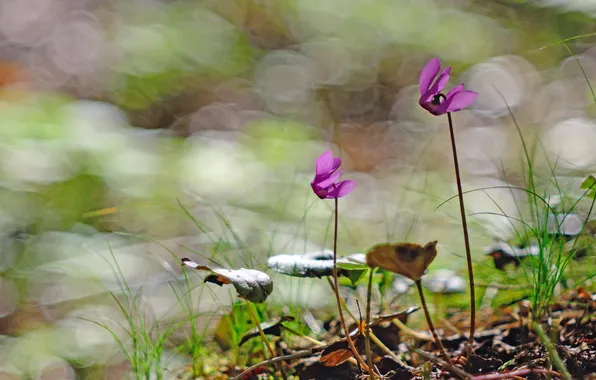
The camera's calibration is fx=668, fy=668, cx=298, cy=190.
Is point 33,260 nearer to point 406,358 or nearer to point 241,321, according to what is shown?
point 241,321

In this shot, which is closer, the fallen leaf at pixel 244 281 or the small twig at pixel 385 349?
the fallen leaf at pixel 244 281

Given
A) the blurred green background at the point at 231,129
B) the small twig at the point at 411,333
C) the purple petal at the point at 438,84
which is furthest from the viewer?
the blurred green background at the point at 231,129

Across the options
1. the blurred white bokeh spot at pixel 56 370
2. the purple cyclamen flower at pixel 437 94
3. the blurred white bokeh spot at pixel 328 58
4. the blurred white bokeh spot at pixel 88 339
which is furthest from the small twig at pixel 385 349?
the blurred white bokeh spot at pixel 328 58

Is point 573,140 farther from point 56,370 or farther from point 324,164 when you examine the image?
point 324,164

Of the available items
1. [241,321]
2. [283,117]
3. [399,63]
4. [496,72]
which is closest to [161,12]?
[283,117]

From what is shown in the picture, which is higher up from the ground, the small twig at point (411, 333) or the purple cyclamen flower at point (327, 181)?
the purple cyclamen flower at point (327, 181)

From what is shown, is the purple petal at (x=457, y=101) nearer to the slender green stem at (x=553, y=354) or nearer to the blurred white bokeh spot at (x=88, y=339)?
the slender green stem at (x=553, y=354)

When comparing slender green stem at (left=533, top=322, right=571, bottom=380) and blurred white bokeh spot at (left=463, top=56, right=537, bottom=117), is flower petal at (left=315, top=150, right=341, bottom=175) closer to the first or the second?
slender green stem at (left=533, top=322, right=571, bottom=380)

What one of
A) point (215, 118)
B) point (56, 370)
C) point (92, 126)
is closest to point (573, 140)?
point (215, 118)
